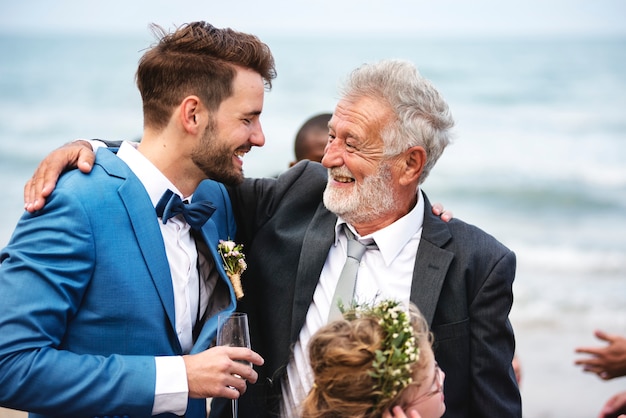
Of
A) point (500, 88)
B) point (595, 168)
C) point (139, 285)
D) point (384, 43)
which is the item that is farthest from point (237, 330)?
point (384, 43)

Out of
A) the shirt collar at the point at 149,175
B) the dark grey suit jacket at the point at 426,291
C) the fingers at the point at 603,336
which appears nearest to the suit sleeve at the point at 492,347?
the dark grey suit jacket at the point at 426,291

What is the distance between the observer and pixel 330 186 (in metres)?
4.32

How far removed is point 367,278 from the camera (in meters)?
4.23

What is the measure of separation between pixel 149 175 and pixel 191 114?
1.13 ft

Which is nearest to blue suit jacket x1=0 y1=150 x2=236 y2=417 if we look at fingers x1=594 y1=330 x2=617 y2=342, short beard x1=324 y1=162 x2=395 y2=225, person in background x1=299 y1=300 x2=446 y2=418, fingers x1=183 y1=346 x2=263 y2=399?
fingers x1=183 y1=346 x2=263 y2=399

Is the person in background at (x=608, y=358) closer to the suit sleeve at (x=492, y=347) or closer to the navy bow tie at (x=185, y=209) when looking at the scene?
the suit sleeve at (x=492, y=347)

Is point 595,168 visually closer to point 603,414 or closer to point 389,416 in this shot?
point 603,414

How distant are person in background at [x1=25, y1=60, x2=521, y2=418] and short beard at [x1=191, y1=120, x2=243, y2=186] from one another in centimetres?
57

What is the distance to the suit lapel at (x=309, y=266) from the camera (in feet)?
13.5

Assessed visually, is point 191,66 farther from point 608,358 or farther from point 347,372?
point 608,358

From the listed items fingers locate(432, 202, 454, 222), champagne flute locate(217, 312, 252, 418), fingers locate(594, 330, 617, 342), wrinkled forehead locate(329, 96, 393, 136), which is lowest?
fingers locate(594, 330, 617, 342)

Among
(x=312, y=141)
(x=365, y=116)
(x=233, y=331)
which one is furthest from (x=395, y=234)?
(x=312, y=141)

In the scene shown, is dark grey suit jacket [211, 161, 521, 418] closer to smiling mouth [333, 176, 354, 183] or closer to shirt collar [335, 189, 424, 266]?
shirt collar [335, 189, 424, 266]

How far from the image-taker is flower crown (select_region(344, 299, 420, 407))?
306 centimetres
